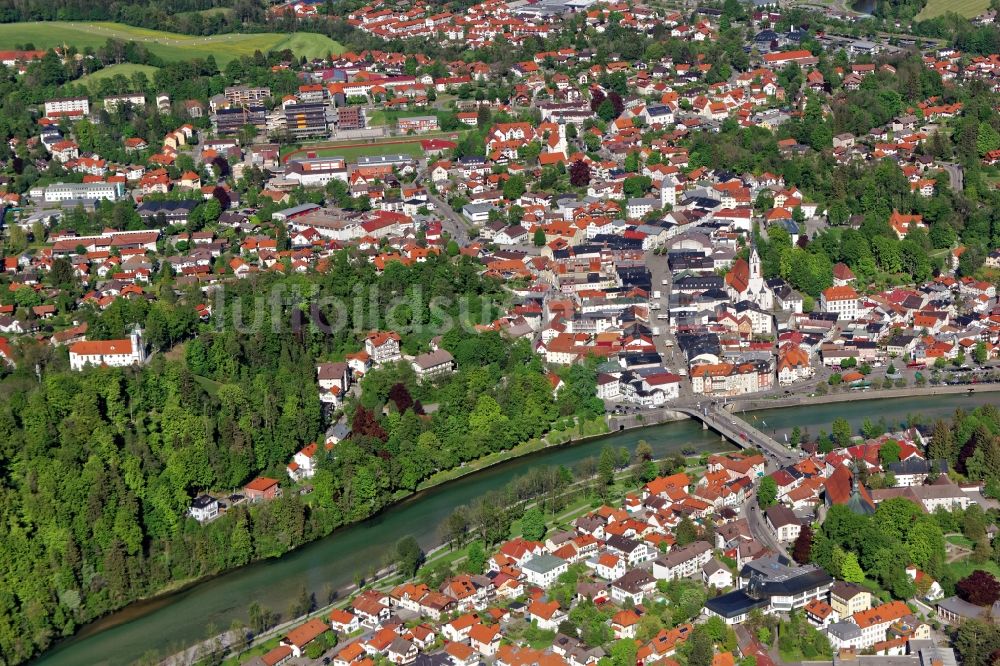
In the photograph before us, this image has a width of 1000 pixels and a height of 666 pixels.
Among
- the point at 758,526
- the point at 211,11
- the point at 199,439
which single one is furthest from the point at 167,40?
the point at 758,526

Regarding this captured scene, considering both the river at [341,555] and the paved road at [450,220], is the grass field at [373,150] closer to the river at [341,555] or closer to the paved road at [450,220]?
the paved road at [450,220]

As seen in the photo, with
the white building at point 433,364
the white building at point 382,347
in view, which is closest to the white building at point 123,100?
the white building at point 382,347

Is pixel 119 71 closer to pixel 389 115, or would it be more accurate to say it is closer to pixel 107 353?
pixel 389 115

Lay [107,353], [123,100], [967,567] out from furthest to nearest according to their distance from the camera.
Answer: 1. [123,100]
2. [107,353]
3. [967,567]

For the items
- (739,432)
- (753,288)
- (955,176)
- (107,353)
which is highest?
(955,176)

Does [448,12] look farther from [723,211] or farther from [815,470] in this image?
[815,470]
